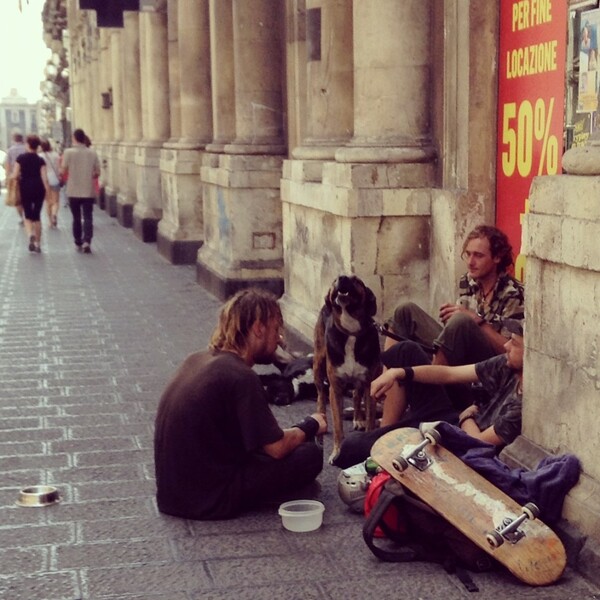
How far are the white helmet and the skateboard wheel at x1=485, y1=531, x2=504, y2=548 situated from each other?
3.38ft

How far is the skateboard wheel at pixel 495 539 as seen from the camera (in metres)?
4.59

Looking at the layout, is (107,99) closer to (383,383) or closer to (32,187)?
(32,187)

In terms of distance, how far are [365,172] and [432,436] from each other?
3616mm

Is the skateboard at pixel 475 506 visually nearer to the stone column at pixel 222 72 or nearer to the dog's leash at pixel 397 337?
the dog's leash at pixel 397 337

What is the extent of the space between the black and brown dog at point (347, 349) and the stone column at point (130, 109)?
1659 cm

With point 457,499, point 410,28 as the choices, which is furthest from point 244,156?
point 457,499

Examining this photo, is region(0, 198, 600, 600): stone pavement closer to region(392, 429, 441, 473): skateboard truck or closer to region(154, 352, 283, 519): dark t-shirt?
region(154, 352, 283, 519): dark t-shirt

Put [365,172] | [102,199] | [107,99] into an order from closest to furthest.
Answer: [365,172] < [107,99] < [102,199]

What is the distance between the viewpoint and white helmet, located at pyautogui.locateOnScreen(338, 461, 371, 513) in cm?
556

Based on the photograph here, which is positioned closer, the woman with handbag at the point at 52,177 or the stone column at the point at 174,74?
the stone column at the point at 174,74

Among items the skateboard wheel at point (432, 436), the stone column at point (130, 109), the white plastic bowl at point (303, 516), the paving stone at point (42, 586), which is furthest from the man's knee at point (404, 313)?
the stone column at point (130, 109)

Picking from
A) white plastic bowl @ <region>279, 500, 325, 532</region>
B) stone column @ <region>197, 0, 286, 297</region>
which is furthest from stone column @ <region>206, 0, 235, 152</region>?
white plastic bowl @ <region>279, 500, 325, 532</region>

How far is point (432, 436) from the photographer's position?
5.02 m

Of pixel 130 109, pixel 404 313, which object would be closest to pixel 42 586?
pixel 404 313
